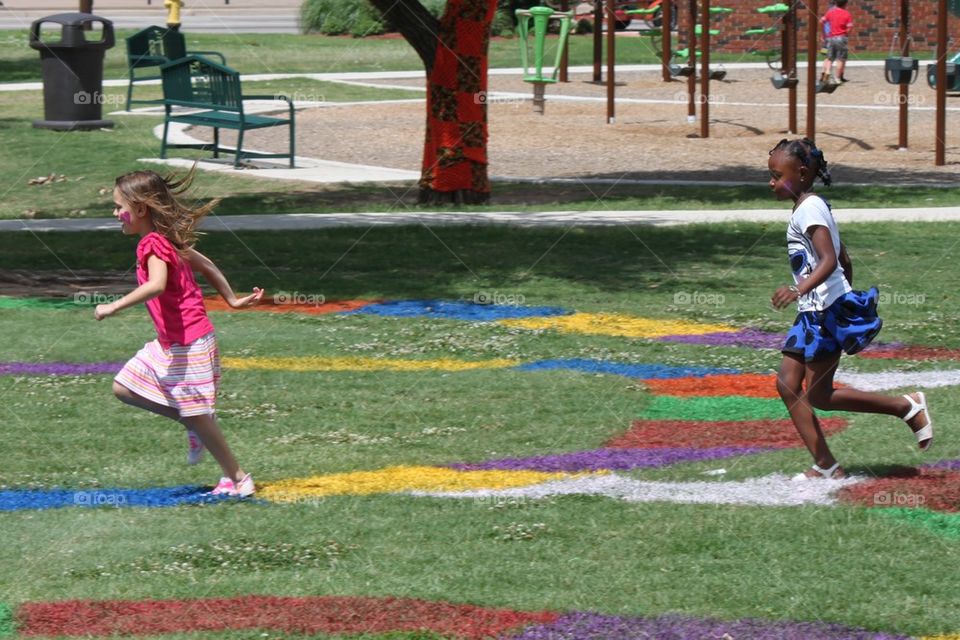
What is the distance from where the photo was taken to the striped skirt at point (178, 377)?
23.5 feet

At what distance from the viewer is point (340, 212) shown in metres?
17.9

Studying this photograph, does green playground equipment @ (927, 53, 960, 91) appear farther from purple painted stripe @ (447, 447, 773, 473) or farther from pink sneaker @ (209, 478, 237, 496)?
pink sneaker @ (209, 478, 237, 496)

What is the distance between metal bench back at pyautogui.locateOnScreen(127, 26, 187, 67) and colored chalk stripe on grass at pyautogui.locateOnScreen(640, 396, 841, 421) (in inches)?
790

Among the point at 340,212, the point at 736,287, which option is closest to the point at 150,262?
the point at 736,287

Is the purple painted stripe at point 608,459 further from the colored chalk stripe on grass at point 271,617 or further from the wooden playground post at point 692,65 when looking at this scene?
the wooden playground post at point 692,65

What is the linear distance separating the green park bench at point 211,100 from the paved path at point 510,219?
13.5 ft

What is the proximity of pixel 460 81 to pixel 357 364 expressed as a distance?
7515mm

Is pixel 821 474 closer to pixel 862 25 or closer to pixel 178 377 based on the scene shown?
pixel 178 377

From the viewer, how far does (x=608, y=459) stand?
8.05 metres

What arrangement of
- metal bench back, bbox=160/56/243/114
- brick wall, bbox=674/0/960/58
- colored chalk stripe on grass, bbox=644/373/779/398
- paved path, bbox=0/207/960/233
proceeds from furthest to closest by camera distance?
brick wall, bbox=674/0/960/58
metal bench back, bbox=160/56/243/114
paved path, bbox=0/207/960/233
colored chalk stripe on grass, bbox=644/373/779/398

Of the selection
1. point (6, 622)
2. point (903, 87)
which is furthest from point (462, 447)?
point (903, 87)

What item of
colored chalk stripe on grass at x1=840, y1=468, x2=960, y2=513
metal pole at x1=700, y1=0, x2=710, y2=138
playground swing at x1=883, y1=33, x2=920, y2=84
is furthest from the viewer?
metal pole at x1=700, y1=0, x2=710, y2=138

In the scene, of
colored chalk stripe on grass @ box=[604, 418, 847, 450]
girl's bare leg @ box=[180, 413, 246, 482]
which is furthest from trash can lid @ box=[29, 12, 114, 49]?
girl's bare leg @ box=[180, 413, 246, 482]

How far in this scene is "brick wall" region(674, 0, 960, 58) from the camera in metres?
39.1
